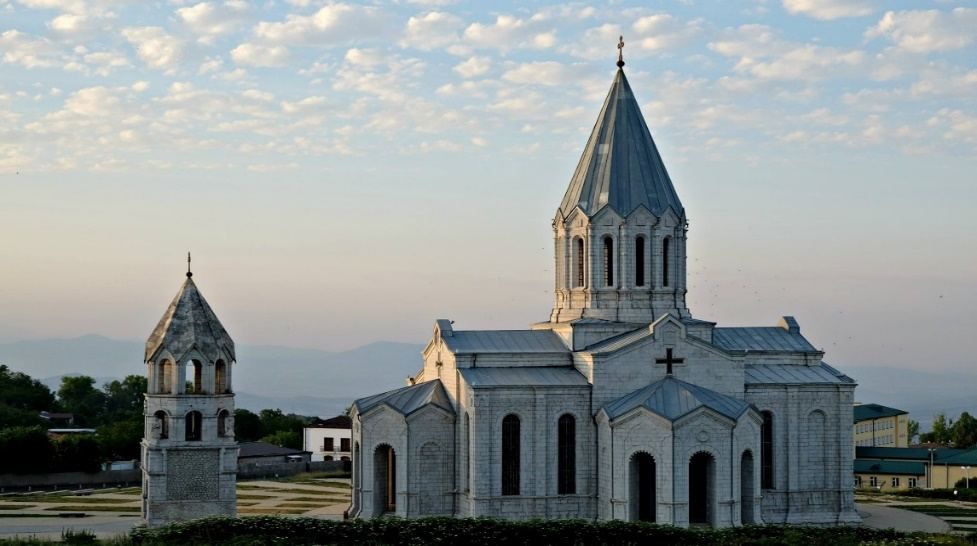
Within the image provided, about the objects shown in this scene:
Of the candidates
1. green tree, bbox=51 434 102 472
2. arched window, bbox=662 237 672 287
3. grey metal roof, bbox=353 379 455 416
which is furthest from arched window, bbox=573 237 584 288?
green tree, bbox=51 434 102 472

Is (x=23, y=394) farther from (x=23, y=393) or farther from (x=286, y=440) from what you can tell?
(x=286, y=440)

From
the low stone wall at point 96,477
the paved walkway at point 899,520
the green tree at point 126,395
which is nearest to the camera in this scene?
the paved walkway at point 899,520

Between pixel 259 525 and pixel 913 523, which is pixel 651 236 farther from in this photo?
pixel 259 525

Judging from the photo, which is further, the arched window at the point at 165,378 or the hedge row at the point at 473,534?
the arched window at the point at 165,378

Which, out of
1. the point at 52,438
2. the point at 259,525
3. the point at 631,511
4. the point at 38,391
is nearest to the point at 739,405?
the point at 631,511

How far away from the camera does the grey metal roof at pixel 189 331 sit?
42594mm

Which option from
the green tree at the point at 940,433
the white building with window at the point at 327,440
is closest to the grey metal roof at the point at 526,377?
the white building with window at the point at 327,440

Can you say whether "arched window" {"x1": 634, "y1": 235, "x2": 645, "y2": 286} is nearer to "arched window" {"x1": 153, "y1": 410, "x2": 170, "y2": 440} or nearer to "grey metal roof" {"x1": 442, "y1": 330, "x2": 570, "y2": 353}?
"grey metal roof" {"x1": 442, "y1": 330, "x2": 570, "y2": 353}

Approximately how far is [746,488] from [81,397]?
3114 inches

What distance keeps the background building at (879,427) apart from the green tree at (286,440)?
33753mm

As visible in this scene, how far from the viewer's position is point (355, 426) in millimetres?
45875

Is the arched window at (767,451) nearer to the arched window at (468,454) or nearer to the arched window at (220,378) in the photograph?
the arched window at (468,454)

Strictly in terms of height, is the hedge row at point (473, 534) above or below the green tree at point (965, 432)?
below

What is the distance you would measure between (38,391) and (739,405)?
69682mm
